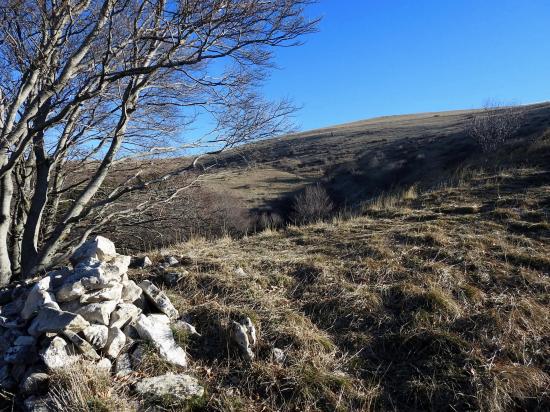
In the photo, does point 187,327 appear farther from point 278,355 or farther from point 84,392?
point 84,392

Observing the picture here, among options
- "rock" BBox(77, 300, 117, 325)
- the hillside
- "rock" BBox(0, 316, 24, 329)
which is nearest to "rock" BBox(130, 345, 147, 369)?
"rock" BBox(77, 300, 117, 325)

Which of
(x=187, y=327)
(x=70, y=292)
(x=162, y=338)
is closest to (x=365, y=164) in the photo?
(x=187, y=327)

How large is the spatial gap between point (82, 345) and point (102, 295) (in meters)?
0.48

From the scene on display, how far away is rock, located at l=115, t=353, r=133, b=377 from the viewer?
2926 millimetres

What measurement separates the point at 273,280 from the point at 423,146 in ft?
129

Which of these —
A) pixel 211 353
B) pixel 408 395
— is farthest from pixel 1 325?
pixel 408 395

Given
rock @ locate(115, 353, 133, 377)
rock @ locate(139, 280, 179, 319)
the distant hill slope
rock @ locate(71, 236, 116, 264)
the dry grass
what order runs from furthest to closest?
the distant hill slope → rock @ locate(71, 236, 116, 264) → rock @ locate(139, 280, 179, 319) → rock @ locate(115, 353, 133, 377) → the dry grass

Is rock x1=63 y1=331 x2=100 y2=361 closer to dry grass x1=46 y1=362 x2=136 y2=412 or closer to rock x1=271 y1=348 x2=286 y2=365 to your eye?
dry grass x1=46 y1=362 x2=136 y2=412

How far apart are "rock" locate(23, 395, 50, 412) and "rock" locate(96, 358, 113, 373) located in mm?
359

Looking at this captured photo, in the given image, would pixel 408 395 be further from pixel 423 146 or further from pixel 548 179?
pixel 423 146

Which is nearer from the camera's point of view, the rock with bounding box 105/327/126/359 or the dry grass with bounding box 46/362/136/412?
the dry grass with bounding box 46/362/136/412

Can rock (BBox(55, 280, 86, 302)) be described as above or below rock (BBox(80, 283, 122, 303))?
above

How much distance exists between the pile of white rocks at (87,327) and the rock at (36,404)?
0.23 ft

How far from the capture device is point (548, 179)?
27.9 ft
